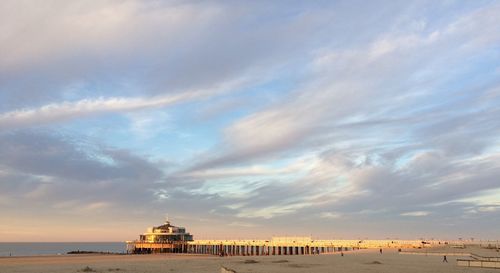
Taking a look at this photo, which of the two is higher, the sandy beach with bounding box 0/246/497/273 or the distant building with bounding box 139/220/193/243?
the distant building with bounding box 139/220/193/243

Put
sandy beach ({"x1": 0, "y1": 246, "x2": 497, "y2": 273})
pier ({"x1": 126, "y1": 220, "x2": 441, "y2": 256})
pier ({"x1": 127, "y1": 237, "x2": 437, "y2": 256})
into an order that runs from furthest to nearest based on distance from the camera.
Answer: pier ({"x1": 126, "y1": 220, "x2": 441, "y2": 256}) < pier ({"x1": 127, "y1": 237, "x2": 437, "y2": 256}) < sandy beach ({"x1": 0, "y1": 246, "x2": 497, "y2": 273})

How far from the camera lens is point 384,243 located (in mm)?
101000

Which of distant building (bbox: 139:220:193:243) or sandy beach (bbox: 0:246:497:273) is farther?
distant building (bbox: 139:220:193:243)

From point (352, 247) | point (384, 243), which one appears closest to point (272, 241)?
point (352, 247)

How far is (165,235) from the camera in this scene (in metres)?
133

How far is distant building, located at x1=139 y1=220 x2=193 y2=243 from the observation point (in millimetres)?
132500

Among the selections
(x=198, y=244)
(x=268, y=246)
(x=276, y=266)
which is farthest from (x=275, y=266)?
(x=198, y=244)

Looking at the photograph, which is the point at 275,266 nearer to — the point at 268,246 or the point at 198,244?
the point at 268,246

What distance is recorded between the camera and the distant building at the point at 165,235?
13250cm

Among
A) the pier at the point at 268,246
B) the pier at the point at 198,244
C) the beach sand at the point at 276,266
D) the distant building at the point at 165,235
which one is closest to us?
the beach sand at the point at 276,266

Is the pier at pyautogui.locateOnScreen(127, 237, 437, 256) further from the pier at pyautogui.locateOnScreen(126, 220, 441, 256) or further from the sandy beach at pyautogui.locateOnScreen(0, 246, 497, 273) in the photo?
the sandy beach at pyautogui.locateOnScreen(0, 246, 497, 273)

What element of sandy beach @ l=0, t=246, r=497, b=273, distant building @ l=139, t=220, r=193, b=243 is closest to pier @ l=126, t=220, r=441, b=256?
distant building @ l=139, t=220, r=193, b=243

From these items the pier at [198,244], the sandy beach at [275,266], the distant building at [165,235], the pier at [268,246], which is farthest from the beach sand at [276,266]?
the distant building at [165,235]

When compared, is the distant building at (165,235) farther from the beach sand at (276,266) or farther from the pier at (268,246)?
the beach sand at (276,266)
